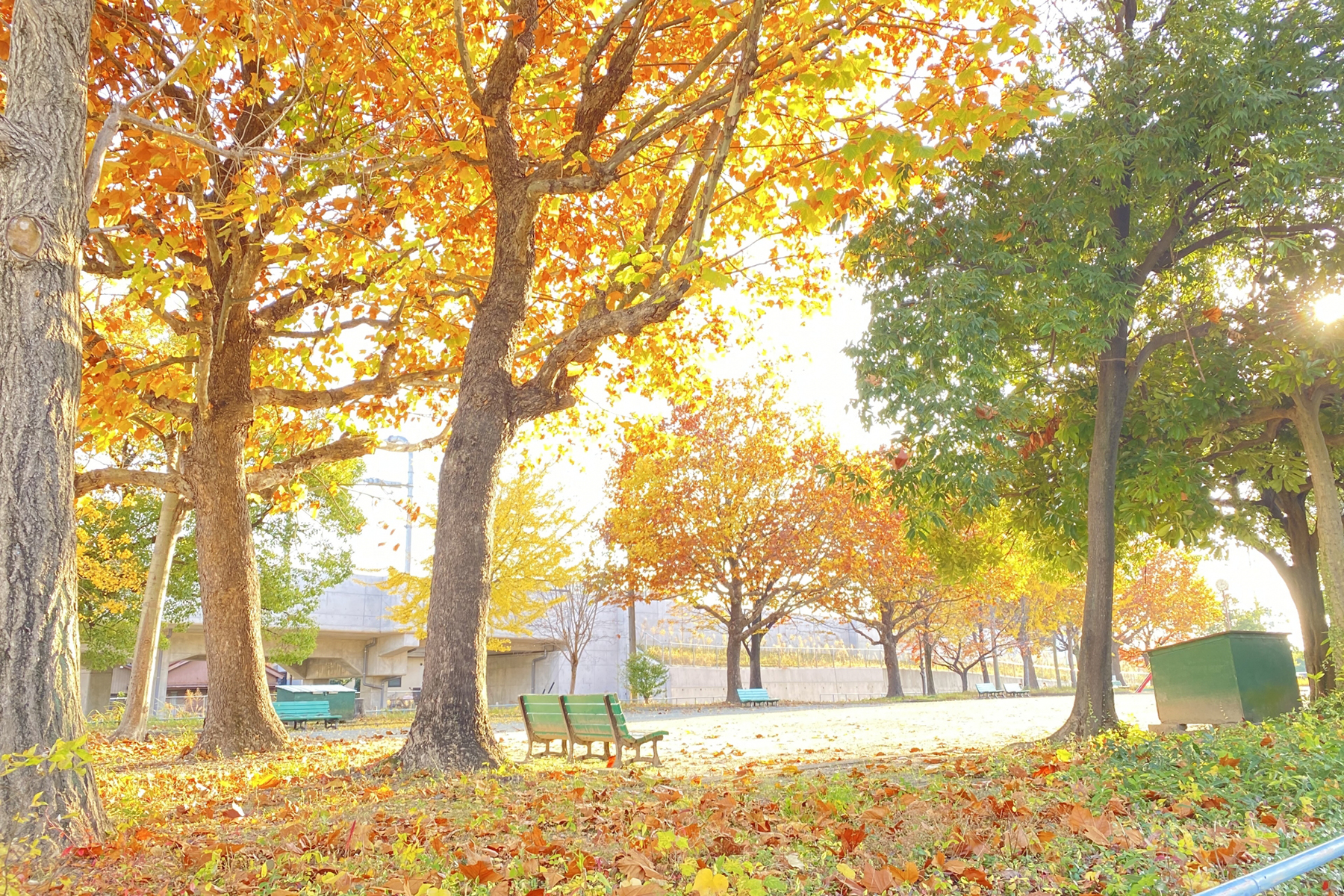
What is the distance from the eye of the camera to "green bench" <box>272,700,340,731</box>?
1944 cm

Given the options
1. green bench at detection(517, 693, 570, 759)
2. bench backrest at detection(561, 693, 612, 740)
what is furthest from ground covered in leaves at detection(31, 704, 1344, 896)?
green bench at detection(517, 693, 570, 759)

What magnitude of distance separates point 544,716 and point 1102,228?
9.34 m

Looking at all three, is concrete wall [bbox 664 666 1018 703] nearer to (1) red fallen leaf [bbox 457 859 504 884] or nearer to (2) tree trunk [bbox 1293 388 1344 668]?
(2) tree trunk [bbox 1293 388 1344 668]

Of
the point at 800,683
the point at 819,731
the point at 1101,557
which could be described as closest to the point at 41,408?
the point at 1101,557

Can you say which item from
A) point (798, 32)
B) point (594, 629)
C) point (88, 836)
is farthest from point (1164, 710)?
point (594, 629)

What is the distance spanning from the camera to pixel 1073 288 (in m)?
10.0

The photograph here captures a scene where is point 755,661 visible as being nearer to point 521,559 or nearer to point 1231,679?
point 521,559

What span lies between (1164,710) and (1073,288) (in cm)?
541

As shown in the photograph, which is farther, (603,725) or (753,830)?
(603,725)

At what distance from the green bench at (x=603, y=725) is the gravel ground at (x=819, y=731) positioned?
0.52 meters

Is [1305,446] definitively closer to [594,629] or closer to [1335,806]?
[1335,806]

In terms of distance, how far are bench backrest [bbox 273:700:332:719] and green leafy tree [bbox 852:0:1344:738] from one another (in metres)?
15.8

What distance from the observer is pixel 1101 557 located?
33.8 feet

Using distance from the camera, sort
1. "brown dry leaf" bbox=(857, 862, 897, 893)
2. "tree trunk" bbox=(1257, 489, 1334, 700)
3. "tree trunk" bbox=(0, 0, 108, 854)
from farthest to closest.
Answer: "tree trunk" bbox=(1257, 489, 1334, 700), "tree trunk" bbox=(0, 0, 108, 854), "brown dry leaf" bbox=(857, 862, 897, 893)
